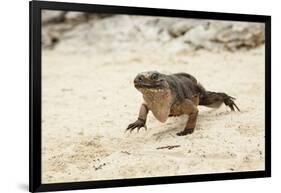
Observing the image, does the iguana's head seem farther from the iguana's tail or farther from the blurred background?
the iguana's tail

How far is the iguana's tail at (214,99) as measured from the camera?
111 inches

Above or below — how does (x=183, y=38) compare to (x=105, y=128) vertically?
above

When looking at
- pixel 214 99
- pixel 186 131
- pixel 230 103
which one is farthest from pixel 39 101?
pixel 230 103

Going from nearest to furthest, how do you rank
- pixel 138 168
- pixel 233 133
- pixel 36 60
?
pixel 36 60, pixel 138 168, pixel 233 133

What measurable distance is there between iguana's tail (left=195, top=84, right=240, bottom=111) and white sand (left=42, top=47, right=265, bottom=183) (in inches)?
1.1

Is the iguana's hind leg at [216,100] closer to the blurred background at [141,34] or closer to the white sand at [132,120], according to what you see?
the white sand at [132,120]

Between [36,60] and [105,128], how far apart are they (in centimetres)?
49

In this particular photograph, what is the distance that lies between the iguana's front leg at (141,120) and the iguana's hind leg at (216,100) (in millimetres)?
342

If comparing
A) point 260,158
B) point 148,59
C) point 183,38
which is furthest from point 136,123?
point 260,158

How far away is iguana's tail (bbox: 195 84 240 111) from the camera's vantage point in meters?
2.81

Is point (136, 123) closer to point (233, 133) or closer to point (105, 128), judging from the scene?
point (105, 128)

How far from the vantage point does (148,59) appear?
8.84 ft

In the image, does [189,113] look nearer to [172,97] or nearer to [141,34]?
[172,97]

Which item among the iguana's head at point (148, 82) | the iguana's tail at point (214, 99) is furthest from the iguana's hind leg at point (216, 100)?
the iguana's head at point (148, 82)
